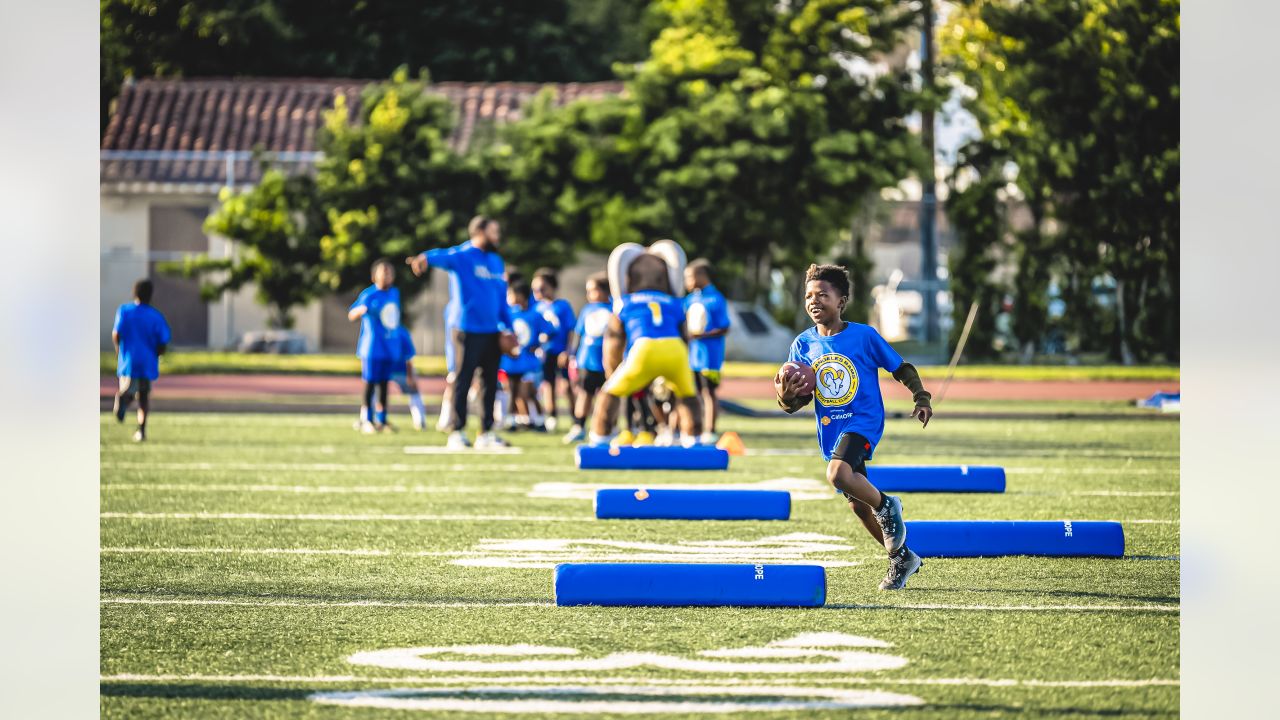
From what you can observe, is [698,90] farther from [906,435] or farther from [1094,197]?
[906,435]

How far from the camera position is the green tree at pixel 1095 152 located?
2877 cm

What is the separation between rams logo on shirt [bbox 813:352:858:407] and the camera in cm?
775

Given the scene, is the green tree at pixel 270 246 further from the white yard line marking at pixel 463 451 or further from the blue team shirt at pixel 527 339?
the white yard line marking at pixel 463 451

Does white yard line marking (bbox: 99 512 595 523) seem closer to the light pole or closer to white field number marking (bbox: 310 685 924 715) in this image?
white field number marking (bbox: 310 685 924 715)

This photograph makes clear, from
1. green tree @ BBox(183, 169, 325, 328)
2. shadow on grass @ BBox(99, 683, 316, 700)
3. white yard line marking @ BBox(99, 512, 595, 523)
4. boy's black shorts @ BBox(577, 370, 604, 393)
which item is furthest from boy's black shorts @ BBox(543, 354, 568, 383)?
green tree @ BBox(183, 169, 325, 328)

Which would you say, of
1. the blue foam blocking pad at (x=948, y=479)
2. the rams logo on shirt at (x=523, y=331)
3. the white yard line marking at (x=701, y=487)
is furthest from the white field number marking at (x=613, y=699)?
the rams logo on shirt at (x=523, y=331)

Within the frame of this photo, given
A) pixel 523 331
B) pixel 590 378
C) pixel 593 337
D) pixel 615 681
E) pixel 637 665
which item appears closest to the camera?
pixel 615 681

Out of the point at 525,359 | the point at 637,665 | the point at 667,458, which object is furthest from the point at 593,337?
the point at 637,665

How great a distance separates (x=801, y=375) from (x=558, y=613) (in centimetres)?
145

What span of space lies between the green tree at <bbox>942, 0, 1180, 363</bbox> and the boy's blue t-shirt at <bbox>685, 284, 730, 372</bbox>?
14.6m

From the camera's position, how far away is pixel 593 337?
16.4 metres

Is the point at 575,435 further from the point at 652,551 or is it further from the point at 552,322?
the point at 652,551

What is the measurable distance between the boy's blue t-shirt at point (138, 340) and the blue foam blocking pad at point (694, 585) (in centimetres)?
1041

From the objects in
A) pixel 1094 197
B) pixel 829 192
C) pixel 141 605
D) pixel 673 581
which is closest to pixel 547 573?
pixel 673 581
